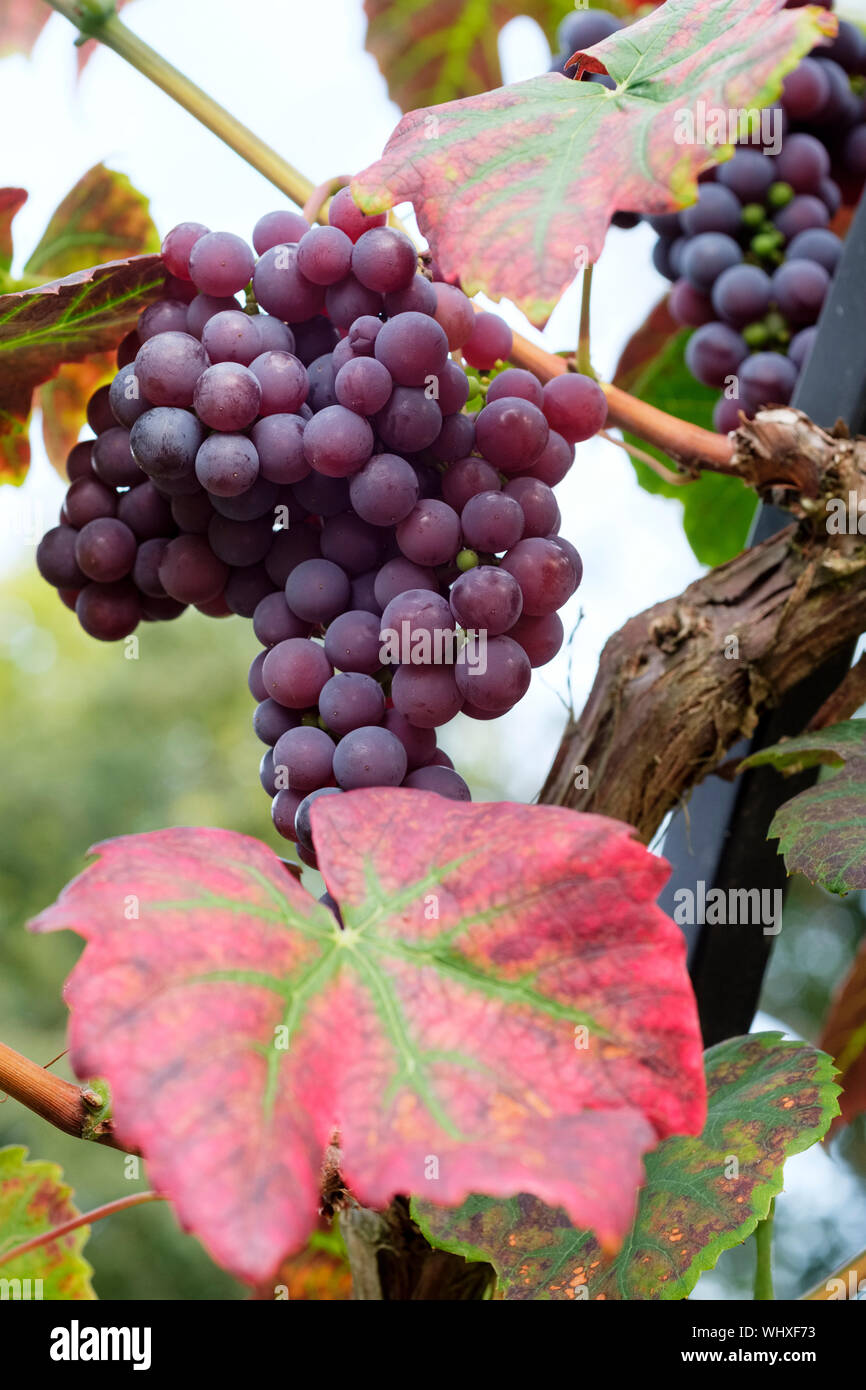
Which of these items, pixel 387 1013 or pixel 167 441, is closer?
pixel 387 1013

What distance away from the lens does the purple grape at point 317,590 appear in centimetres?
39

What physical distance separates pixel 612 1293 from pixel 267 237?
0.37m

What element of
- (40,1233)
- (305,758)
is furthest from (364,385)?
(40,1233)

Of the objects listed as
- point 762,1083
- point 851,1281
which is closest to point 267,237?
point 762,1083

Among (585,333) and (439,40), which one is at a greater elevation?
(439,40)

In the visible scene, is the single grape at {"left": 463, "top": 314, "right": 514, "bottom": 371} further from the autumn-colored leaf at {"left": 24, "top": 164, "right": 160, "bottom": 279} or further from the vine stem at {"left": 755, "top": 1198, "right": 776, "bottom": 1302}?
the vine stem at {"left": 755, "top": 1198, "right": 776, "bottom": 1302}

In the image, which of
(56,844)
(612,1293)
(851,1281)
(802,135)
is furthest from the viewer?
(56,844)

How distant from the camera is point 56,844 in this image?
456cm

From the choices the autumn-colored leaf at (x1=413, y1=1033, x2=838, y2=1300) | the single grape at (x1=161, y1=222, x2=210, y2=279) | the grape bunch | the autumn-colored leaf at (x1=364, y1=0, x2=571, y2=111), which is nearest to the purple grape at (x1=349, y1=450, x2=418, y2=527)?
the grape bunch

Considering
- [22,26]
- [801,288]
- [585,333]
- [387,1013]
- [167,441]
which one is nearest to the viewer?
[387,1013]

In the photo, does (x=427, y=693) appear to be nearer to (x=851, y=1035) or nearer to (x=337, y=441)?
(x=337, y=441)

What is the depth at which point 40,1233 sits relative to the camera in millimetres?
469

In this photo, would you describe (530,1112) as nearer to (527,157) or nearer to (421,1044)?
(421,1044)

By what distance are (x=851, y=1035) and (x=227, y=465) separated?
586 mm
